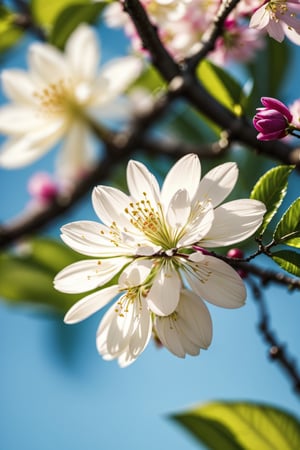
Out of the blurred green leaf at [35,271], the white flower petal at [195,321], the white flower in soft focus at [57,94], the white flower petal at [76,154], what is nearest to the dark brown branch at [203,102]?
the white flower petal at [195,321]

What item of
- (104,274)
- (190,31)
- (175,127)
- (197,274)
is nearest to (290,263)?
(197,274)

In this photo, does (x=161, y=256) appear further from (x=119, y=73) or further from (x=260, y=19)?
(x=119, y=73)

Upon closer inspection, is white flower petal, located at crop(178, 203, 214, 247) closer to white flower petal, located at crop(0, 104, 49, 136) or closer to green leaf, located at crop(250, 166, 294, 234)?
green leaf, located at crop(250, 166, 294, 234)

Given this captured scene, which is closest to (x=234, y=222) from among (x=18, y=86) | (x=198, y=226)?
(x=198, y=226)

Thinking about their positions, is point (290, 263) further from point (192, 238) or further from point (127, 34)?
point (127, 34)

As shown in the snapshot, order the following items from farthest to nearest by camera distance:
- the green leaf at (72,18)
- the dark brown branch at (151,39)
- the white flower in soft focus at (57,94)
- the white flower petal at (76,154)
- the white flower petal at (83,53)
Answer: the white flower petal at (76,154) < the white flower petal at (83,53) < the white flower in soft focus at (57,94) < the green leaf at (72,18) < the dark brown branch at (151,39)

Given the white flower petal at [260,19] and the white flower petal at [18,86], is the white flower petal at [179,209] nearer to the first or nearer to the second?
the white flower petal at [260,19]
